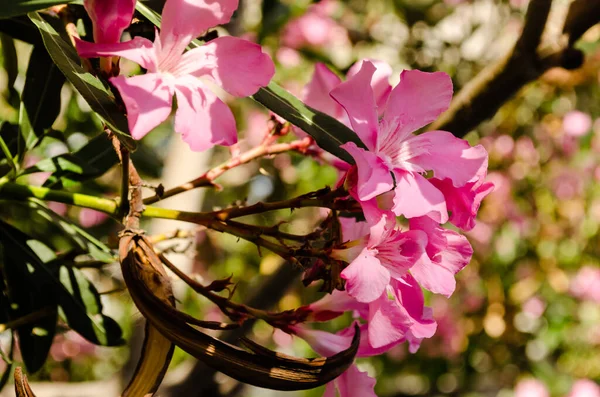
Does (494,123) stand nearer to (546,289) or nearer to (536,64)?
(546,289)

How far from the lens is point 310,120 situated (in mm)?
610

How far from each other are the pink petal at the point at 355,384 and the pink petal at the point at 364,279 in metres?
0.14

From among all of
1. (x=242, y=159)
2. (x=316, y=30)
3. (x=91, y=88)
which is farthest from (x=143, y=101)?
(x=316, y=30)

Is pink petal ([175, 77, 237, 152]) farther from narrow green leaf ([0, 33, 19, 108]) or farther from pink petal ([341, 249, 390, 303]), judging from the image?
narrow green leaf ([0, 33, 19, 108])

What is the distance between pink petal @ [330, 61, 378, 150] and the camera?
0.58m

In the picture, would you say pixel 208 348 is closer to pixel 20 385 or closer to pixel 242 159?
pixel 20 385

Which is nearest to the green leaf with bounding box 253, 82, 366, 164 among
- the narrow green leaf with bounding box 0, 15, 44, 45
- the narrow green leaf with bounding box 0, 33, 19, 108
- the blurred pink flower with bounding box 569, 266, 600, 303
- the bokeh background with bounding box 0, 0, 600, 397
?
the narrow green leaf with bounding box 0, 15, 44, 45

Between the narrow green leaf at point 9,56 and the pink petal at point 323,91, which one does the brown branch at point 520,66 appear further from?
the narrow green leaf at point 9,56

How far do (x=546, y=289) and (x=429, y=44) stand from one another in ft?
3.27

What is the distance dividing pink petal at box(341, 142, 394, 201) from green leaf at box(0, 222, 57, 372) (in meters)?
0.44

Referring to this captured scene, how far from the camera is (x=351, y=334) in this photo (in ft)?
2.29

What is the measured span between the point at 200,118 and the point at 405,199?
173mm

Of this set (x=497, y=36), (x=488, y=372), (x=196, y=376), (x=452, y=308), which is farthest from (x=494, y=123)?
(x=196, y=376)

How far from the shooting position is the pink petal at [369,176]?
0.53 m
